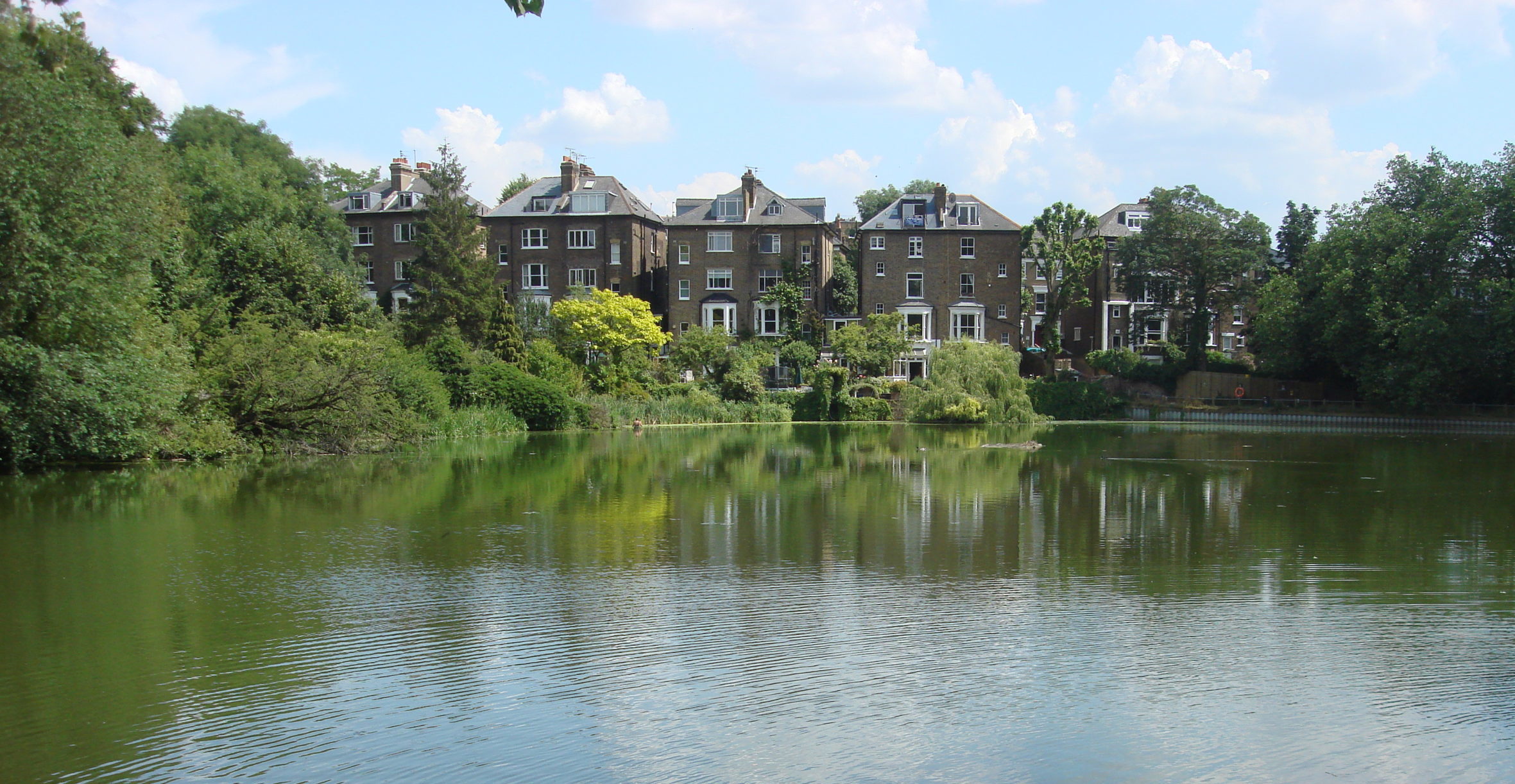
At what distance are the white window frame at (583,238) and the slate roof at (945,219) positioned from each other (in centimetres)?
1584

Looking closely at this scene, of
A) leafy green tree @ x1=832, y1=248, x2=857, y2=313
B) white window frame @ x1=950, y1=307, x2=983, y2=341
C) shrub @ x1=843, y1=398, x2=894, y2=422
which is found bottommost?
shrub @ x1=843, y1=398, x2=894, y2=422

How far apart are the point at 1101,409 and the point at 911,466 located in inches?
1251

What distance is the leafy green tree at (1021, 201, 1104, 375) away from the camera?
59.6 metres

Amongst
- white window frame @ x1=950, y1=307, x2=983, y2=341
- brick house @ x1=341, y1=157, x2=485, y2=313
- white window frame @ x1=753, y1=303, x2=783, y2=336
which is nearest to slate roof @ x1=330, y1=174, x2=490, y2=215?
brick house @ x1=341, y1=157, x2=485, y2=313

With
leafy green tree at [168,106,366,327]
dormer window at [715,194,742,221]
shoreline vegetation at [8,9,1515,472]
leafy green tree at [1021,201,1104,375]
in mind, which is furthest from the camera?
dormer window at [715,194,742,221]

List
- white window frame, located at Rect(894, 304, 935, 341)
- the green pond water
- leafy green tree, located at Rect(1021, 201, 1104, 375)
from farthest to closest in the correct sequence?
white window frame, located at Rect(894, 304, 935, 341) → leafy green tree, located at Rect(1021, 201, 1104, 375) → the green pond water

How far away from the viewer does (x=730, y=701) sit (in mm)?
8930

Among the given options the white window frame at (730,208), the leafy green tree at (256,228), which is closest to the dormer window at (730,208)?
the white window frame at (730,208)

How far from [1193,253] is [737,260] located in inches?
1027

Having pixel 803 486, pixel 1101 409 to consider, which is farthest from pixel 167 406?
pixel 1101 409

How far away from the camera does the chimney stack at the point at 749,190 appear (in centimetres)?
6531

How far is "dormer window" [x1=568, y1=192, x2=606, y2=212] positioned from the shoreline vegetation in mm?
8263

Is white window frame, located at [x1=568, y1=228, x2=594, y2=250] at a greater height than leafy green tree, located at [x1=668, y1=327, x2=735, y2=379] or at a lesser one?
greater

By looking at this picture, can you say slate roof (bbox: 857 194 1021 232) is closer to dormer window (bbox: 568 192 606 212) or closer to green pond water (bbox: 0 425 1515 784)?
dormer window (bbox: 568 192 606 212)
